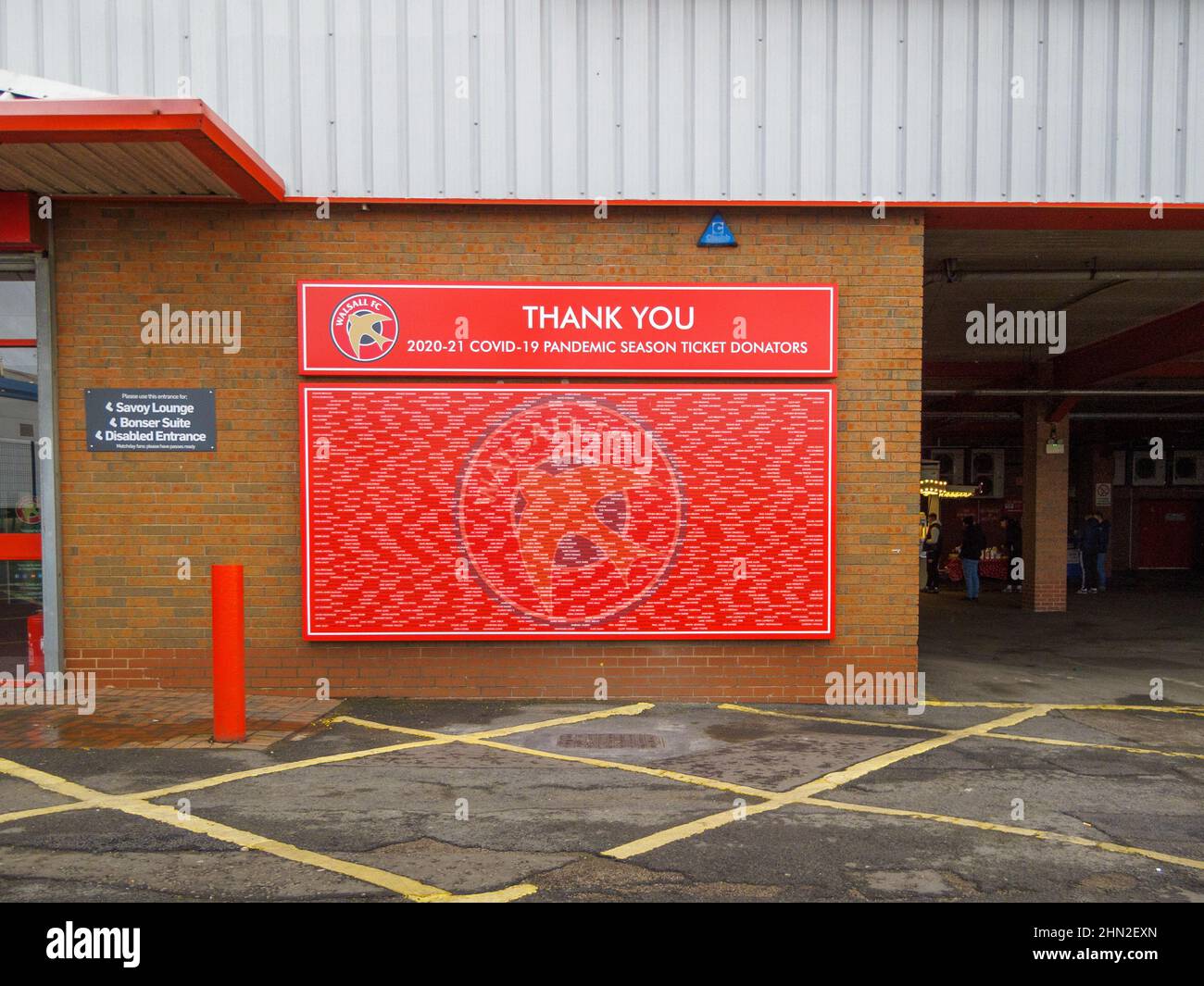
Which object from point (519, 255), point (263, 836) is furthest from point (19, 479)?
point (263, 836)

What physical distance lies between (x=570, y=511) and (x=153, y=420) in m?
3.74

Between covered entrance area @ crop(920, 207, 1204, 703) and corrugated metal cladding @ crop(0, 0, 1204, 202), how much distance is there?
66 cm

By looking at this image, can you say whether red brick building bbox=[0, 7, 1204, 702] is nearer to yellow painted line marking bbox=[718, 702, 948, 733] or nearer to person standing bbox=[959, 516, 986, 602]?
yellow painted line marking bbox=[718, 702, 948, 733]

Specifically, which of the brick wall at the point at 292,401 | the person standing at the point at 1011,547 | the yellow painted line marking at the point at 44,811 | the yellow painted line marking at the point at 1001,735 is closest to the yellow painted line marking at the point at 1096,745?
the yellow painted line marking at the point at 1001,735

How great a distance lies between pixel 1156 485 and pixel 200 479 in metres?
27.0

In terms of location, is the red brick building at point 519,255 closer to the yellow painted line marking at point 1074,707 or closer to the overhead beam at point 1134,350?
the yellow painted line marking at point 1074,707

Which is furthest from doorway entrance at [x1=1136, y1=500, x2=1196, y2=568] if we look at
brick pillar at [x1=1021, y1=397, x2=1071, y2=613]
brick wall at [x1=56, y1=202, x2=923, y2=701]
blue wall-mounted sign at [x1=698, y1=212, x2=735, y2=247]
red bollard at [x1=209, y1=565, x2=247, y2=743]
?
red bollard at [x1=209, y1=565, x2=247, y2=743]

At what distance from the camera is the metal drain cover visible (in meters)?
6.08

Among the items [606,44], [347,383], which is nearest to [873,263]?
[606,44]

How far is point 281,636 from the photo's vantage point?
7445 millimetres

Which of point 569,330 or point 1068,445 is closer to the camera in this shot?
point 569,330

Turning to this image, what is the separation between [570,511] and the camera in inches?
294

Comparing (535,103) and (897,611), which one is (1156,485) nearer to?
(897,611)

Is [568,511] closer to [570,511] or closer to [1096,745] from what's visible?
[570,511]
